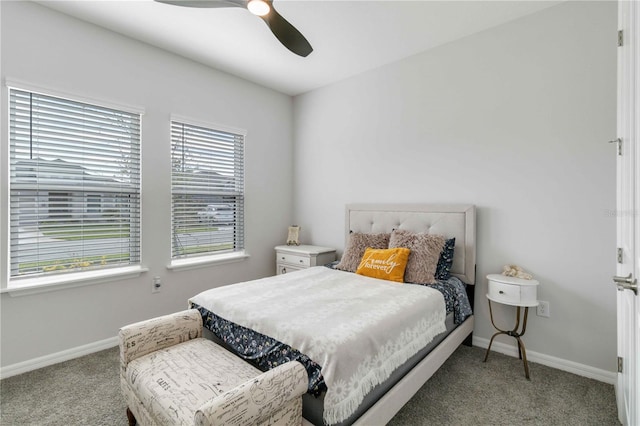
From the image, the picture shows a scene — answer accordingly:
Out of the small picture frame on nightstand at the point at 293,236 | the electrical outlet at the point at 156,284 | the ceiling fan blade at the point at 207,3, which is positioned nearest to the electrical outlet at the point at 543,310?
the small picture frame on nightstand at the point at 293,236

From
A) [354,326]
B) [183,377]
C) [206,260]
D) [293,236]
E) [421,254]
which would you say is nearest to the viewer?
[183,377]

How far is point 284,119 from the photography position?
13.6ft

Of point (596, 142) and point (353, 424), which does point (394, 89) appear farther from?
point (353, 424)

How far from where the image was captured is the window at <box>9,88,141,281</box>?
2.25 metres

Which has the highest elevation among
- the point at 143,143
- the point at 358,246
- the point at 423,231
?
the point at 143,143

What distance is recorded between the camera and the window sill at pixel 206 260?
10.1 ft

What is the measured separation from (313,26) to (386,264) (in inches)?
83.9

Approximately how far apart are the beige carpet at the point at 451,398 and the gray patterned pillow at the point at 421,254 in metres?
0.71

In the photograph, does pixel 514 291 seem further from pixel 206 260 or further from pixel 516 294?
pixel 206 260

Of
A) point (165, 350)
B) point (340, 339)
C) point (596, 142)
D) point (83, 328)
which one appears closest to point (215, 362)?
point (165, 350)

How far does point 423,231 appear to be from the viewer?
2895 mm

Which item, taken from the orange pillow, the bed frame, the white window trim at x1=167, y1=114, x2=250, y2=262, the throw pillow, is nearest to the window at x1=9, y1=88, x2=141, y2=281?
the white window trim at x1=167, y1=114, x2=250, y2=262

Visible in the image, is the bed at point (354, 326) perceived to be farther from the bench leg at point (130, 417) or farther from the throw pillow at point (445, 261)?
the bench leg at point (130, 417)

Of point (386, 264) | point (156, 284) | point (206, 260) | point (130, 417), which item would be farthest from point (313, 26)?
point (130, 417)
